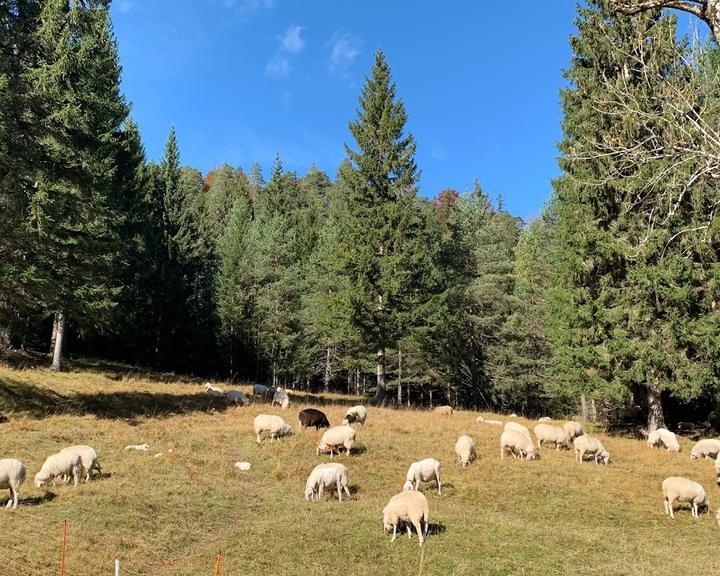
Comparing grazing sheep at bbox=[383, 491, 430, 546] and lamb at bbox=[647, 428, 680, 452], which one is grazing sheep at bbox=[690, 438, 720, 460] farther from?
grazing sheep at bbox=[383, 491, 430, 546]

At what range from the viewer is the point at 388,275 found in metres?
30.3

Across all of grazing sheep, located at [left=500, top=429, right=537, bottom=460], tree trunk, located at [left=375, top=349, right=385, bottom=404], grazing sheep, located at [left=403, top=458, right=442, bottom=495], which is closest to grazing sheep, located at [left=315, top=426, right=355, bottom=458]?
grazing sheep, located at [left=403, top=458, right=442, bottom=495]

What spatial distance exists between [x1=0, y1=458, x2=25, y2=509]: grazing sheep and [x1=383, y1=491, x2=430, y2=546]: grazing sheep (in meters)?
8.52

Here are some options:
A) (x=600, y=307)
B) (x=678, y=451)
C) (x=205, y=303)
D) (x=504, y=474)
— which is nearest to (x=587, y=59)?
(x=600, y=307)

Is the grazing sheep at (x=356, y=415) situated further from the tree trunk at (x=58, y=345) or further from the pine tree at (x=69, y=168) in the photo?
the tree trunk at (x=58, y=345)

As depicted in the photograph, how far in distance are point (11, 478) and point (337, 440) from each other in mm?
9106

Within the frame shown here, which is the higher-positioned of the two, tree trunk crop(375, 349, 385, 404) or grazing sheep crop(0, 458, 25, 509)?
tree trunk crop(375, 349, 385, 404)

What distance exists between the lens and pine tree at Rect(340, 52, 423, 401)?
1195 inches

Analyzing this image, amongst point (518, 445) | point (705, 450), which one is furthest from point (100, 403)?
point (705, 450)

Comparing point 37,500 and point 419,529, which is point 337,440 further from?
point 37,500

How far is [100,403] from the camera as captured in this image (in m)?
22.6

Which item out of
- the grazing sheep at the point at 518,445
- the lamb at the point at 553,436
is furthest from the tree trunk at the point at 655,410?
the grazing sheep at the point at 518,445

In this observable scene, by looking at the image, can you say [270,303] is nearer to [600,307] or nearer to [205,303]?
[205,303]

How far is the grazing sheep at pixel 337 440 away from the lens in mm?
16922
